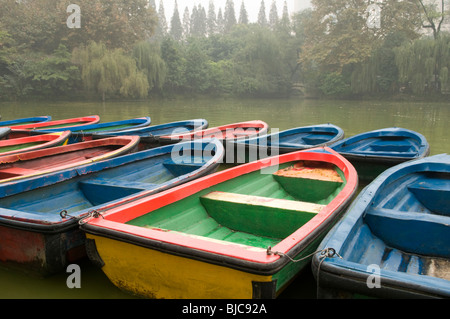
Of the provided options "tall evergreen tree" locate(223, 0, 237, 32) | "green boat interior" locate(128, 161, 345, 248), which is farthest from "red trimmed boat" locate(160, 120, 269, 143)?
"tall evergreen tree" locate(223, 0, 237, 32)

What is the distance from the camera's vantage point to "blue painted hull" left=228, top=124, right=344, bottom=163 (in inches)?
208

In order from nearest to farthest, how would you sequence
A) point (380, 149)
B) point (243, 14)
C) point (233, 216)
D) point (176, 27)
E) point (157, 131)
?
point (233, 216)
point (380, 149)
point (157, 131)
point (176, 27)
point (243, 14)

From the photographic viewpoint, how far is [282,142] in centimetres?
637

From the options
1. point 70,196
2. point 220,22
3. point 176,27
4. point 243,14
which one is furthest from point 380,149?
point 220,22

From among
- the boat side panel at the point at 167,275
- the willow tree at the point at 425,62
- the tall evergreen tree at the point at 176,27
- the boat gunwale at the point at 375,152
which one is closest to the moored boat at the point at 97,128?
the boat gunwale at the point at 375,152

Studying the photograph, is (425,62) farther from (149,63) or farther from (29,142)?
(29,142)

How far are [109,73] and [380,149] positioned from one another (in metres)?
16.6

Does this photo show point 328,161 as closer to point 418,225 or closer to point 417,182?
point 417,182

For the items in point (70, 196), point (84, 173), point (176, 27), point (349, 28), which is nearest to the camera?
point (70, 196)

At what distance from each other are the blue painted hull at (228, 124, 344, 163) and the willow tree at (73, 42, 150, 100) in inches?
587

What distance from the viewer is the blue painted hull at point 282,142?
528cm

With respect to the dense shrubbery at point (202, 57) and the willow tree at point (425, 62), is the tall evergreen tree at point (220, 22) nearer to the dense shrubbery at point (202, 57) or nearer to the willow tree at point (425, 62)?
the dense shrubbery at point (202, 57)

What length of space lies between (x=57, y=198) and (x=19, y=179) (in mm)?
341

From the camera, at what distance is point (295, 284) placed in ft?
8.30
